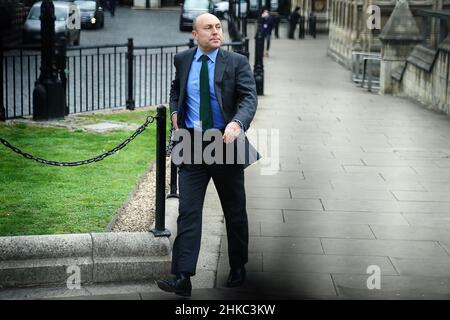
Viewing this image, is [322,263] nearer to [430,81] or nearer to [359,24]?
[430,81]

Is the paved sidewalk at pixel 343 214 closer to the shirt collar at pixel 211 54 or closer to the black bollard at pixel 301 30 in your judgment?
the shirt collar at pixel 211 54

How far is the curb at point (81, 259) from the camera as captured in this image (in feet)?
23.6

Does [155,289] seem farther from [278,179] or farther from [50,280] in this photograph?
[278,179]

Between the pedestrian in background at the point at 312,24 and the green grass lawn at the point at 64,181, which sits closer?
the green grass lawn at the point at 64,181

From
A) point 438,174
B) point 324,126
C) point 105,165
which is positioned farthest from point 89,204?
point 324,126

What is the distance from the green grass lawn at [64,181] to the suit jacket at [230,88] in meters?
2.17

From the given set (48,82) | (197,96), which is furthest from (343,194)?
(48,82)

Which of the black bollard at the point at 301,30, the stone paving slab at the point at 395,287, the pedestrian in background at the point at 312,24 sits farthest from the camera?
the pedestrian in background at the point at 312,24

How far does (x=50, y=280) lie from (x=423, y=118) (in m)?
11.2

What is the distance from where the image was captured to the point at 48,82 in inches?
606

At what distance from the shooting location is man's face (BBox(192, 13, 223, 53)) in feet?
22.5

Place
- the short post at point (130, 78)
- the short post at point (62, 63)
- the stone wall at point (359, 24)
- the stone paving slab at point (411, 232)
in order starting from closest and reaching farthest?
the stone paving slab at point (411, 232) → the short post at point (62, 63) → the short post at point (130, 78) → the stone wall at point (359, 24)

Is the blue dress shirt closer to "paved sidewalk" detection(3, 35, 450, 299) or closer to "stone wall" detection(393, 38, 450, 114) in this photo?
"paved sidewalk" detection(3, 35, 450, 299)

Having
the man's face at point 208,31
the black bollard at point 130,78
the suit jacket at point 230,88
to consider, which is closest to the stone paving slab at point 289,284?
the suit jacket at point 230,88
